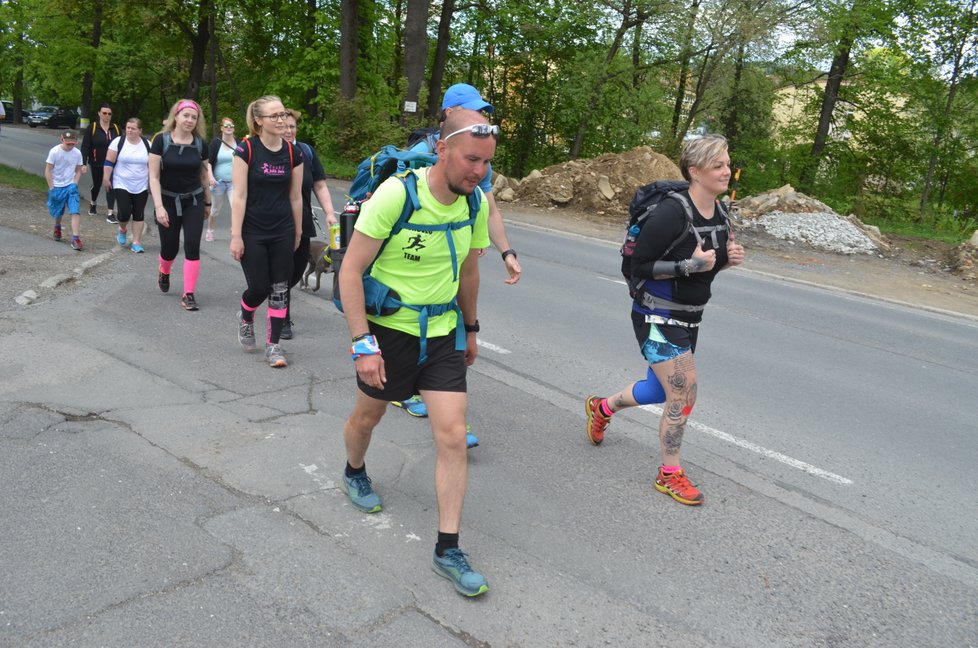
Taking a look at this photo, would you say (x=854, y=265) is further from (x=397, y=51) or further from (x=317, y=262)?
(x=397, y=51)

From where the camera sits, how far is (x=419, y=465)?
453 centimetres

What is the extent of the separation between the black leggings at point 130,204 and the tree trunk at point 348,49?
659 inches

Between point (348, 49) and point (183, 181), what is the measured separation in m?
19.8

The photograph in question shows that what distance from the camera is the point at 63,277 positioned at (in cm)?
824

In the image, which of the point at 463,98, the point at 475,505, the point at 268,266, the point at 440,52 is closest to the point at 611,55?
the point at 440,52

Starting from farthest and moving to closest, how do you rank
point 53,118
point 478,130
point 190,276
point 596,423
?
point 53,118
point 190,276
point 596,423
point 478,130

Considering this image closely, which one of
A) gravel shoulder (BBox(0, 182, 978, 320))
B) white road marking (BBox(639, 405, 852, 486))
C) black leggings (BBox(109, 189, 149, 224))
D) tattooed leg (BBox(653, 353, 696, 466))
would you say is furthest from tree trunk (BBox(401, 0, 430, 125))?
tattooed leg (BBox(653, 353, 696, 466))

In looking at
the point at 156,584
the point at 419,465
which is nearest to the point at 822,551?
the point at 419,465

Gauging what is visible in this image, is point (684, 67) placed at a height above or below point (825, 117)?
above

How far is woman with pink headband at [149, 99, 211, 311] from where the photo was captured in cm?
722

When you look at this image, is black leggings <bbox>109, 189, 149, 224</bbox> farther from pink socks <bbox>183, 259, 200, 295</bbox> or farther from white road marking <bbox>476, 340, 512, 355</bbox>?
white road marking <bbox>476, 340, 512, 355</bbox>

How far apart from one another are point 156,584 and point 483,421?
8.39 feet

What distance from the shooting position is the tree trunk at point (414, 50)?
23656 mm

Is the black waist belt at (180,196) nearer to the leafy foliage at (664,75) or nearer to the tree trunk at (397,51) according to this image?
A: the leafy foliage at (664,75)
